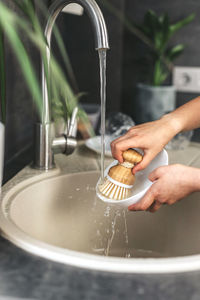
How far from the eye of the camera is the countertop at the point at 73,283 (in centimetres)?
52

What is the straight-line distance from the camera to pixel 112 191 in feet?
2.78

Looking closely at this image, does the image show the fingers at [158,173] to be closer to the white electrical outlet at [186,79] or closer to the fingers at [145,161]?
the fingers at [145,161]

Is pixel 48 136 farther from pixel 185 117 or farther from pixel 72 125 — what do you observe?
pixel 185 117

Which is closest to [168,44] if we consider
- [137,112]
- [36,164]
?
[137,112]

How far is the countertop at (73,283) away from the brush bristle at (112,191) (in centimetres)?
26

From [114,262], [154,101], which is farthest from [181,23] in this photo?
[114,262]

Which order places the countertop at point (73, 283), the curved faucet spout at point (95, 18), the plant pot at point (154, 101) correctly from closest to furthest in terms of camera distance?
the countertop at point (73, 283) < the curved faucet spout at point (95, 18) < the plant pot at point (154, 101)

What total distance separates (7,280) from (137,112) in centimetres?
117

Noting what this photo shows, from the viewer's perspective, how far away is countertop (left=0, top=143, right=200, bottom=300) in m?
0.52

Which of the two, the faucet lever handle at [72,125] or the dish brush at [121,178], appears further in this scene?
the faucet lever handle at [72,125]

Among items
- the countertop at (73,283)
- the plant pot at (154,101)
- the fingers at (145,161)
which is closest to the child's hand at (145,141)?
the fingers at (145,161)

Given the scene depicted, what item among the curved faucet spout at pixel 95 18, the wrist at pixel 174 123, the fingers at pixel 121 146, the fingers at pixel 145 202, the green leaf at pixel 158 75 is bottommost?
the fingers at pixel 145 202

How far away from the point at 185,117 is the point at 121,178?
0.25m

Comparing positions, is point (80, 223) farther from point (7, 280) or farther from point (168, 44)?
point (168, 44)
